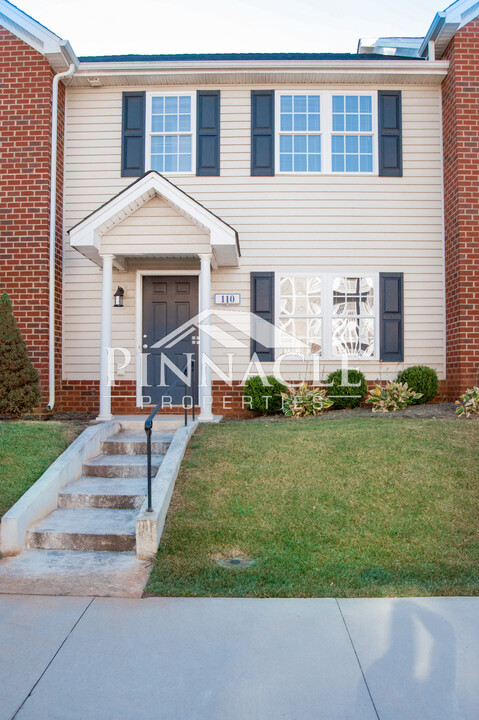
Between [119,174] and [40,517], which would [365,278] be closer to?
[119,174]

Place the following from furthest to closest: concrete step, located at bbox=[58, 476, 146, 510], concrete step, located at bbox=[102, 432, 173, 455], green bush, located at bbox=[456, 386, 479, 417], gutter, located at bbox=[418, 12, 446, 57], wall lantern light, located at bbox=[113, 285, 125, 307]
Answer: wall lantern light, located at bbox=[113, 285, 125, 307]
gutter, located at bbox=[418, 12, 446, 57]
green bush, located at bbox=[456, 386, 479, 417]
concrete step, located at bbox=[102, 432, 173, 455]
concrete step, located at bbox=[58, 476, 146, 510]

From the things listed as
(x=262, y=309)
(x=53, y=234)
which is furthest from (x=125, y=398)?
(x=53, y=234)

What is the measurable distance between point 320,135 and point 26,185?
5.07 metres

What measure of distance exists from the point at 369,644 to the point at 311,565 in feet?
3.55

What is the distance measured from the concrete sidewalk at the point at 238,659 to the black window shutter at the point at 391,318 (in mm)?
6248

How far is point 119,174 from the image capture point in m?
9.91

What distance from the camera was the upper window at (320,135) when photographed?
32.6 ft

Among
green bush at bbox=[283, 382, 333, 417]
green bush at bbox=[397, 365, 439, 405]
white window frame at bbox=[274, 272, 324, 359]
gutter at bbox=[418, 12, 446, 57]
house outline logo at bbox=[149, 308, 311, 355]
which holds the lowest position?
green bush at bbox=[283, 382, 333, 417]

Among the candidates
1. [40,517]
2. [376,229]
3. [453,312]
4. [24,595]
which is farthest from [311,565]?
[376,229]

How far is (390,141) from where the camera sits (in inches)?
390

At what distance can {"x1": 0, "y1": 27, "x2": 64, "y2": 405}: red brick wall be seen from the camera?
9.30 metres

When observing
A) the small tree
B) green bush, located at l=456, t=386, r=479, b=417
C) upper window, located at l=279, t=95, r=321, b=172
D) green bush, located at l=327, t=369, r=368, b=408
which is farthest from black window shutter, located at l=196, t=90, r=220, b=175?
green bush, located at l=456, t=386, r=479, b=417

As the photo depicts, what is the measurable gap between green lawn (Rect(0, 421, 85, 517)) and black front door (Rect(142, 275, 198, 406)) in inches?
102

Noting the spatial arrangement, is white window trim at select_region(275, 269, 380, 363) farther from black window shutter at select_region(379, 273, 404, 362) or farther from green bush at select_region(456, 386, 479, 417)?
green bush at select_region(456, 386, 479, 417)
